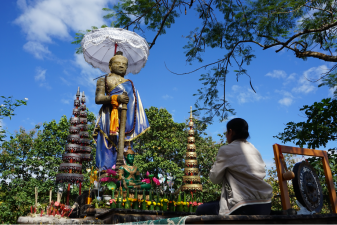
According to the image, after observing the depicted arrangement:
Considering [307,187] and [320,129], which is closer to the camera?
[307,187]

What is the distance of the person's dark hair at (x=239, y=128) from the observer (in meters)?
2.91

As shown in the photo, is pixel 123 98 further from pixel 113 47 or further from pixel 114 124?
pixel 113 47

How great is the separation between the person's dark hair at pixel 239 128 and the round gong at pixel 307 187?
1303mm

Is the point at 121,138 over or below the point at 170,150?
below

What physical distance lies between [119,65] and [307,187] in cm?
605

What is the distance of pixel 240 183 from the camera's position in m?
2.57

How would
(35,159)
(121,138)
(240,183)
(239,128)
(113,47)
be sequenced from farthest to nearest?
(35,159) → (113,47) → (121,138) → (239,128) → (240,183)

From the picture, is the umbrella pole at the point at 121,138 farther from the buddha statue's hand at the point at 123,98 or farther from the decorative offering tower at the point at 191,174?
the decorative offering tower at the point at 191,174

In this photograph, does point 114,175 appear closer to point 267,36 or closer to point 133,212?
point 133,212

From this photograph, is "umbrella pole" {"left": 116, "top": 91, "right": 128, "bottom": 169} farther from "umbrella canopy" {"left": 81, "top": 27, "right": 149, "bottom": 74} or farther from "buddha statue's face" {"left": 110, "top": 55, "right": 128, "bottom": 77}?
"umbrella canopy" {"left": 81, "top": 27, "right": 149, "bottom": 74}

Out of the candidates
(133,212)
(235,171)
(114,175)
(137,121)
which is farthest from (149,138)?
(235,171)

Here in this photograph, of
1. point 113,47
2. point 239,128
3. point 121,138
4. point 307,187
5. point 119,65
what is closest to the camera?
point 239,128

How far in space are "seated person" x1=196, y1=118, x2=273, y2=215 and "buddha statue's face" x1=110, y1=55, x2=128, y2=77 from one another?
239 inches

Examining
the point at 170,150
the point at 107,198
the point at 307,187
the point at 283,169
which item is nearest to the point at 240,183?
the point at 283,169
